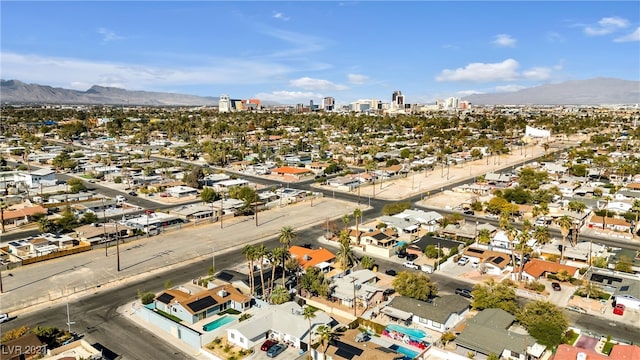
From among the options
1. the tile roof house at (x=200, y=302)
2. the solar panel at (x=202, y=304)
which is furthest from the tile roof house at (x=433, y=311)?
the solar panel at (x=202, y=304)

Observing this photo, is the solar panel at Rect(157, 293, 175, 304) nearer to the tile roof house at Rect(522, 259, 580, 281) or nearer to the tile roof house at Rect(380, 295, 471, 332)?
the tile roof house at Rect(380, 295, 471, 332)

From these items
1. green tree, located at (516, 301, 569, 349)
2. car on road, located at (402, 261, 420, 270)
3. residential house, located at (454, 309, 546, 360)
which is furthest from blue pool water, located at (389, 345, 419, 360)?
car on road, located at (402, 261, 420, 270)

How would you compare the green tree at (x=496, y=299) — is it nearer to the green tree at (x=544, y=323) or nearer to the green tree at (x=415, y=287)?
the green tree at (x=544, y=323)

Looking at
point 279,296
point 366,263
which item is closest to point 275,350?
point 279,296

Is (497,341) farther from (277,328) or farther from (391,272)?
→ (391,272)

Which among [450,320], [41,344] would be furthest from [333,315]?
[41,344]

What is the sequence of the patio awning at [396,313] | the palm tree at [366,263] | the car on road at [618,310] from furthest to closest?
the palm tree at [366,263], the car on road at [618,310], the patio awning at [396,313]
